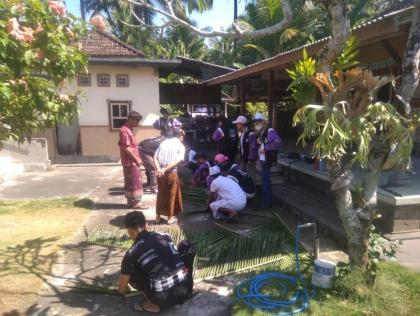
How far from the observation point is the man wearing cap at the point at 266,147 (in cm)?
576

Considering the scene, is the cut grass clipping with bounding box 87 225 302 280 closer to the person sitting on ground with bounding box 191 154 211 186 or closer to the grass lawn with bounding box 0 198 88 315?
the grass lawn with bounding box 0 198 88 315

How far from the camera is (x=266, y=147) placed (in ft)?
19.0

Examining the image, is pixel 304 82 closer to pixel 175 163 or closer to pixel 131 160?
pixel 175 163

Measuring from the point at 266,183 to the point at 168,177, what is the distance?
173cm

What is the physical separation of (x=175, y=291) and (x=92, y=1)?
3171cm

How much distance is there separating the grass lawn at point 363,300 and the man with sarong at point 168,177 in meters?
2.50

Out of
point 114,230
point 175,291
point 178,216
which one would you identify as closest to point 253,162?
point 178,216

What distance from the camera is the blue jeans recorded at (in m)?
5.93

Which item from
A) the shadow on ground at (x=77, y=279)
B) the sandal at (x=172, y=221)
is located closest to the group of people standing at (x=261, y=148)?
the sandal at (x=172, y=221)

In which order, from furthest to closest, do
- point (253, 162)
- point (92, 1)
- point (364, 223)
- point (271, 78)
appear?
1. point (92, 1)
2. point (271, 78)
3. point (253, 162)
4. point (364, 223)

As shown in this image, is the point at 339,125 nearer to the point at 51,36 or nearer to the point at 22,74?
the point at 51,36

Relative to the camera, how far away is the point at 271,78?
870 cm

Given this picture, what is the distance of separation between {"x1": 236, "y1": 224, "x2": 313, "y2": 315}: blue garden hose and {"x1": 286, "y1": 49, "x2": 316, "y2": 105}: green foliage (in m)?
1.62

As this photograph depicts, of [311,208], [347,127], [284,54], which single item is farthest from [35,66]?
[284,54]
